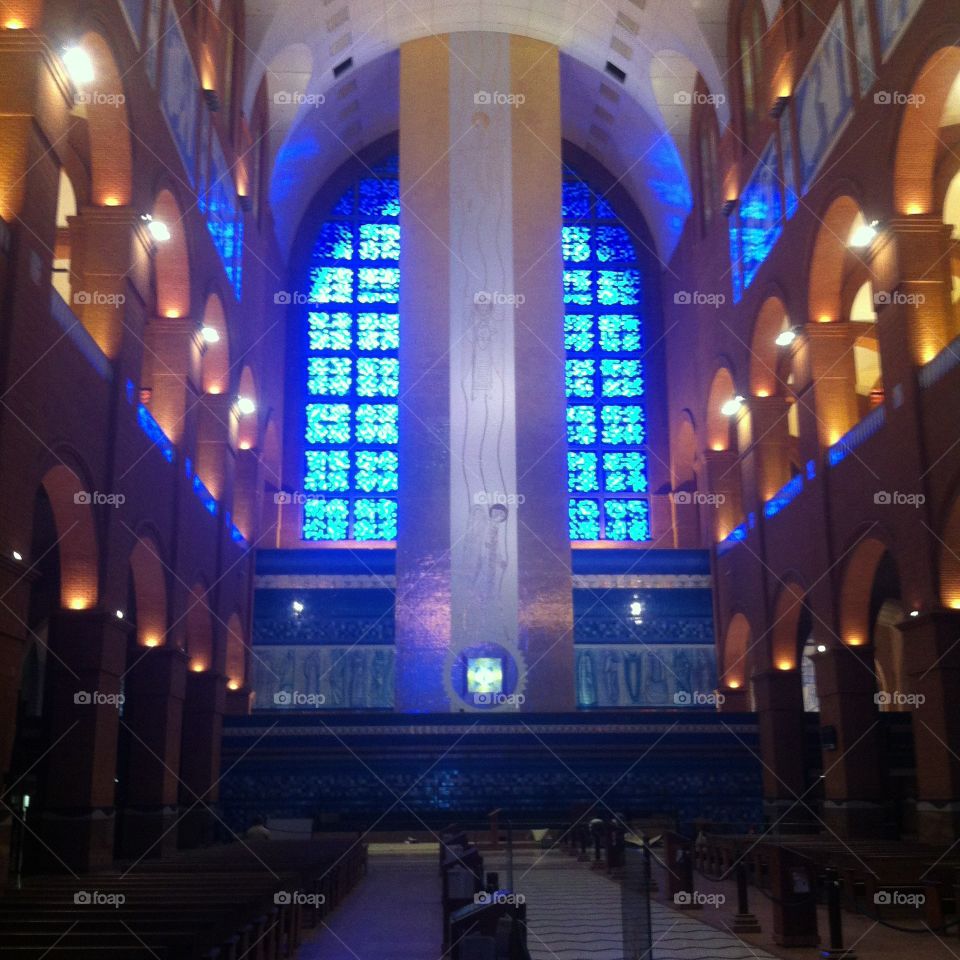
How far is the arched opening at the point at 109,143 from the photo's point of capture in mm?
15484

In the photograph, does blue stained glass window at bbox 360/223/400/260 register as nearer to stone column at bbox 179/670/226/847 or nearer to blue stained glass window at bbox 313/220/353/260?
blue stained glass window at bbox 313/220/353/260

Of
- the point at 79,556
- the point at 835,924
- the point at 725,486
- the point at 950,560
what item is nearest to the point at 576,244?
the point at 725,486

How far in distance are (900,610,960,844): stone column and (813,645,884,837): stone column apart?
2936mm

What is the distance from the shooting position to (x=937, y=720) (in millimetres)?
15289

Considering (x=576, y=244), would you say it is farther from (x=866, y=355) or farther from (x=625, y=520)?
(x=866, y=355)

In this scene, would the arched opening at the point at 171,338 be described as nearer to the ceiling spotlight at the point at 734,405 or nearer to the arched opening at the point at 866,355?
the ceiling spotlight at the point at 734,405

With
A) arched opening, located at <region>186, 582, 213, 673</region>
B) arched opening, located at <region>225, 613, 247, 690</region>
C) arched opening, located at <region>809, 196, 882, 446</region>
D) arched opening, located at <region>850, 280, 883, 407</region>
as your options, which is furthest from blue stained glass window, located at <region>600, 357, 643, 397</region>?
arched opening, located at <region>186, 582, 213, 673</region>

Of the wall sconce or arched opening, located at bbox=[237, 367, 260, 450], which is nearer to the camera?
the wall sconce

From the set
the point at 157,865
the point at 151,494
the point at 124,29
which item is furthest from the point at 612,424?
the point at 157,865

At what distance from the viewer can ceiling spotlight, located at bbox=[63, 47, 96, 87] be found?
13117 millimetres

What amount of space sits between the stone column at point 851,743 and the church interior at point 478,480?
72 millimetres

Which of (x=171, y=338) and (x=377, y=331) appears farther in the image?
(x=377, y=331)

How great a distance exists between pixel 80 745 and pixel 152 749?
11.6 ft

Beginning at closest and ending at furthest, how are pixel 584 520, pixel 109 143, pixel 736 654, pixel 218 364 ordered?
pixel 109 143
pixel 218 364
pixel 736 654
pixel 584 520
